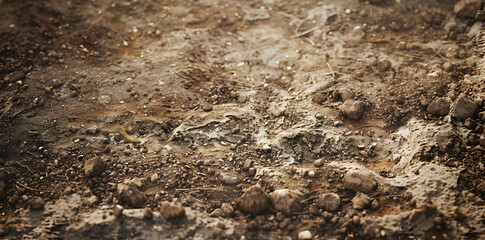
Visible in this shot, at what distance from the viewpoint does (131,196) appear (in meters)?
2.33

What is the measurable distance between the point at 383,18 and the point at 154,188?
3542mm

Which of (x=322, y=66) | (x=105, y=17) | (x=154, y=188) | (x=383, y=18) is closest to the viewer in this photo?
(x=154, y=188)

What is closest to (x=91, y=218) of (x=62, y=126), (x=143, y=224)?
(x=143, y=224)

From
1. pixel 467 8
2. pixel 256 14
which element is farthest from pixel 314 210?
pixel 467 8

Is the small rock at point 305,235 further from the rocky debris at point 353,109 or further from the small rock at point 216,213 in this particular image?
the rocky debris at point 353,109

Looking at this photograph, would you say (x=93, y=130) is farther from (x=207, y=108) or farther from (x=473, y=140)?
(x=473, y=140)

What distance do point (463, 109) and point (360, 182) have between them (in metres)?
1.20

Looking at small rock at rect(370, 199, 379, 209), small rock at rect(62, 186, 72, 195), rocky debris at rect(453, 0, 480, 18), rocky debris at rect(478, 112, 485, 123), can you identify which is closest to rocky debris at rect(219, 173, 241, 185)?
small rock at rect(370, 199, 379, 209)

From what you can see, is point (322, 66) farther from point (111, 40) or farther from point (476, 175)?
point (111, 40)

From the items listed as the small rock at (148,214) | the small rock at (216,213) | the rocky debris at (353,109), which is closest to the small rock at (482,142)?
the rocky debris at (353,109)

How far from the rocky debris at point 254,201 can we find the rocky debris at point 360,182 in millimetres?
662

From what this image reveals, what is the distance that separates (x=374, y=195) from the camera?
2.32 m

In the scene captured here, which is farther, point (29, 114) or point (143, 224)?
point (29, 114)

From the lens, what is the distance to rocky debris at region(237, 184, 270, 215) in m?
2.27
